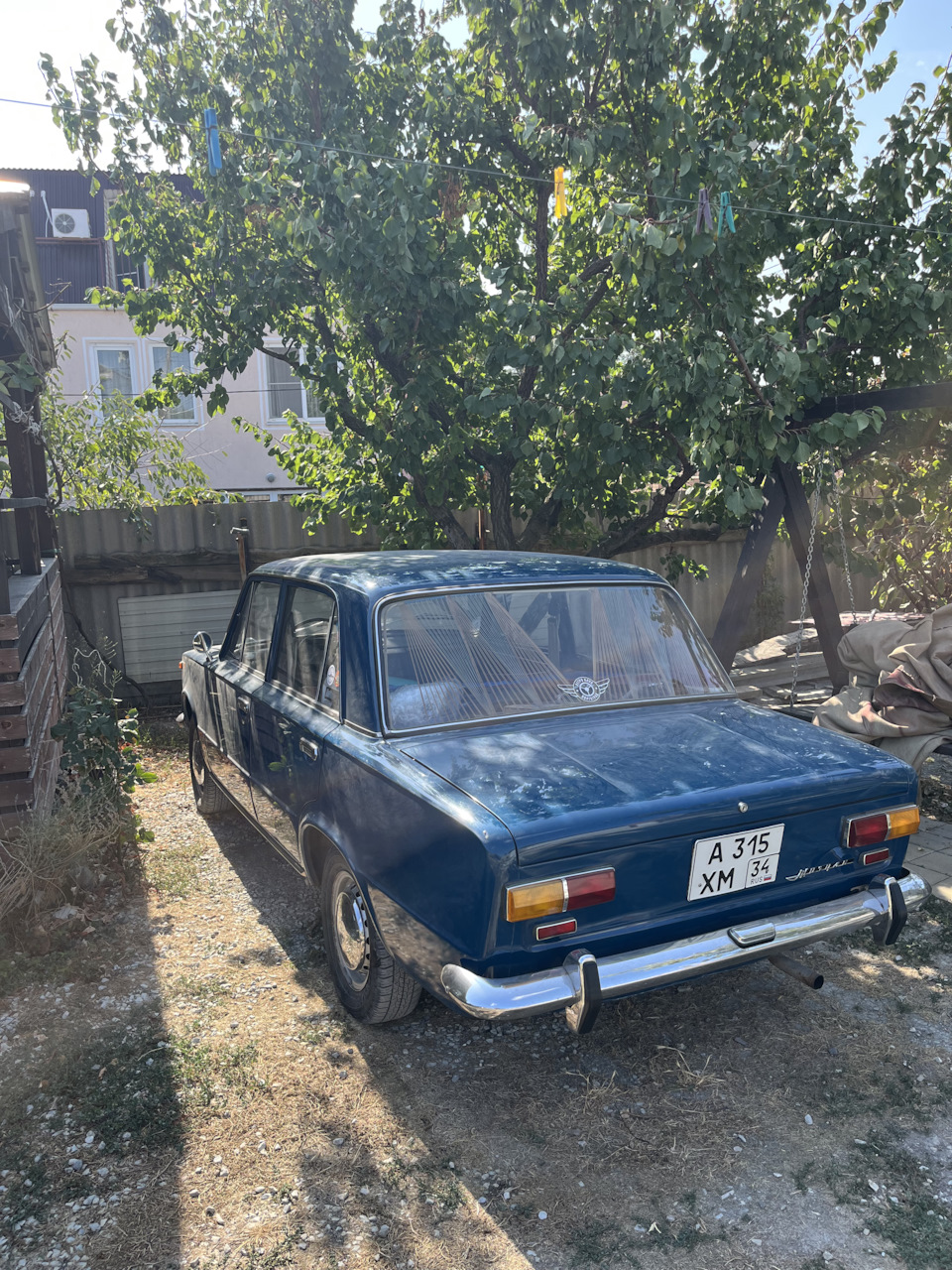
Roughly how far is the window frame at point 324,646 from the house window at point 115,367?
1576 centimetres

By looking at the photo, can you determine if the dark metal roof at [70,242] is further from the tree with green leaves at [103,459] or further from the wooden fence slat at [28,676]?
the wooden fence slat at [28,676]

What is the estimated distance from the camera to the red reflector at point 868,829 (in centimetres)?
312

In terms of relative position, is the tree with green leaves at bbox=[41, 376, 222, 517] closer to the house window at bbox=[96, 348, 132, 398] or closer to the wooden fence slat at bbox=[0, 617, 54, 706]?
the wooden fence slat at bbox=[0, 617, 54, 706]

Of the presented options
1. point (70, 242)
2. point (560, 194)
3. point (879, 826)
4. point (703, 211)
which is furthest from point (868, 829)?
point (70, 242)

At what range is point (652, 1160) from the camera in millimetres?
2799

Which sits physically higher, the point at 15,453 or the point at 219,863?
the point at 15,453

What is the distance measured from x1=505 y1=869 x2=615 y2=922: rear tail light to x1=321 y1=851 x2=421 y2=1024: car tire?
0.86 m

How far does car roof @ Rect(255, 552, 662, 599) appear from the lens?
3707 millimetres

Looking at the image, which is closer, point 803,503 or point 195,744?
point 195,744

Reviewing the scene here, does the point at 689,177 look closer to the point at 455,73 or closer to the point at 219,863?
the point at 455,73

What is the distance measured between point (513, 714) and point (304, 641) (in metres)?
1.14

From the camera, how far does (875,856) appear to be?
10.5 feet

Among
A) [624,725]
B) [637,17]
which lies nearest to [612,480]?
[637,17]

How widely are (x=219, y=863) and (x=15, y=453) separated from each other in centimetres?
412
